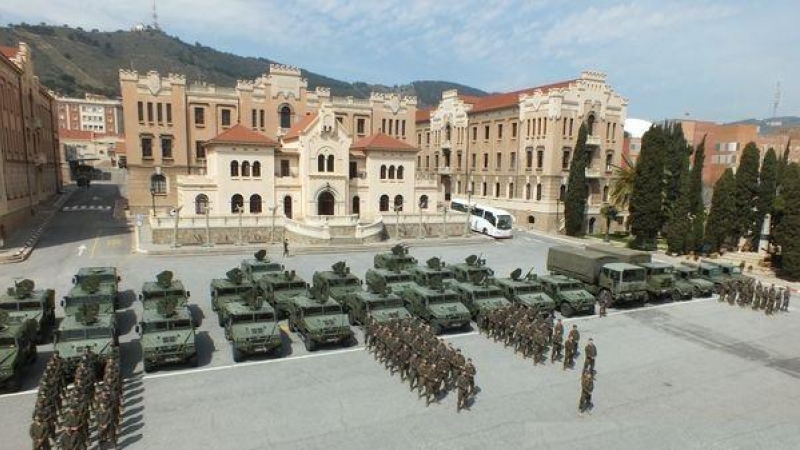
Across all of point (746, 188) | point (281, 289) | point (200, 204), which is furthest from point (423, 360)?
point (746, 188)

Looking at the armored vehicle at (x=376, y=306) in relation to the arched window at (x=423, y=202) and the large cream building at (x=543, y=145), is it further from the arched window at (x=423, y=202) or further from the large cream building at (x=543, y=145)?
the large cream building at (x=543, y=145)

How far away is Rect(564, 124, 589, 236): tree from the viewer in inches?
1996

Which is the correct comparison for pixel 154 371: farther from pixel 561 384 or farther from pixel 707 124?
pixel 707 124

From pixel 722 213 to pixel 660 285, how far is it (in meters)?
18.6

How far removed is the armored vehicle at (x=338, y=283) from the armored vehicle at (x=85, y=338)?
28.3ft

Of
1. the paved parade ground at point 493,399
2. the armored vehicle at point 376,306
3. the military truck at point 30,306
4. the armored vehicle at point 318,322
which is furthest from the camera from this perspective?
the armored vehicle at point 376,306

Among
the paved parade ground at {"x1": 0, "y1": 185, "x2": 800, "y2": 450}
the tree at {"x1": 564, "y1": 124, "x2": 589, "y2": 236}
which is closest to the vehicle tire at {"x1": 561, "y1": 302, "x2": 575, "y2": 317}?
the paved parade ground at {"x1": 0, "y1": 185, "x2": 800, "y2": 450}

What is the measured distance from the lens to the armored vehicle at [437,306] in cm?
2084

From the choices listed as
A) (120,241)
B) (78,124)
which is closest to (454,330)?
(120,241)

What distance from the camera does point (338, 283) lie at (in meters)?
24.2

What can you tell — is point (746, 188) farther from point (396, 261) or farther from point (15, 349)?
point (15, 349)

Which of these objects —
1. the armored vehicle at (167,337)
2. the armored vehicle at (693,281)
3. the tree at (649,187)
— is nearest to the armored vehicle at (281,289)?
the armored vehicle at (167,337)

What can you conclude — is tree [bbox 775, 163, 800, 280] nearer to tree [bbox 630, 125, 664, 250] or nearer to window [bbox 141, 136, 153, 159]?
tree [bbox 630, 125, 664, 250]

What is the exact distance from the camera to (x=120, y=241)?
39969 millimetres
